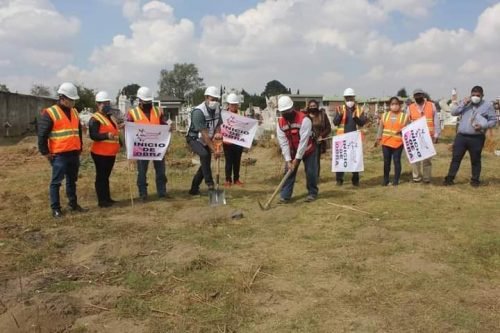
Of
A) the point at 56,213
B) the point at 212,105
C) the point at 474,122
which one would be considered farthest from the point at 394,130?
the point at 56,213

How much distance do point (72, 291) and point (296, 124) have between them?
4440 millimetres

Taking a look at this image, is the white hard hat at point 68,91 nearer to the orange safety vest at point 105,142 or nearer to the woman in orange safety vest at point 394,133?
the orange safety vest at point 105,142

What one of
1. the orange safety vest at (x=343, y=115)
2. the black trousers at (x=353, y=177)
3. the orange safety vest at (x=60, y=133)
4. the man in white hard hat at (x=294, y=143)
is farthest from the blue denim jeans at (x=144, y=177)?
the orange safety vest at (x=343, y=115)

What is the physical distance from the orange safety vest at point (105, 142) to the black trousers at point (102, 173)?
9cm

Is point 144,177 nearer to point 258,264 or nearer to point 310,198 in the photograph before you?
point 310,198

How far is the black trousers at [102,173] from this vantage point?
7.67 metres

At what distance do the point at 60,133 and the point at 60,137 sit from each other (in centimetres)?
6

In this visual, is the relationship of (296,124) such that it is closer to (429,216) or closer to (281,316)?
(429,216)

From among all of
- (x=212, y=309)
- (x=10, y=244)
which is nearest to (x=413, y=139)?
(x=212, y=309)

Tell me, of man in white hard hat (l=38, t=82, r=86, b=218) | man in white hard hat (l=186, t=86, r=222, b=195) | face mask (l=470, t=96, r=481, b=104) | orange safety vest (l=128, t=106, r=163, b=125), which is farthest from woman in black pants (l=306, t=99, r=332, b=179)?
man in white hard hat (l=38, t=82, r=86, b=218)

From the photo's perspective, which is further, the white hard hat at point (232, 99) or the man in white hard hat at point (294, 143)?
the white hard hat at point (232, 99)

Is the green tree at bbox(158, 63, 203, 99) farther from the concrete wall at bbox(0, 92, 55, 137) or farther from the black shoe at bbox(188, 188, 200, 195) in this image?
the black shoe at bbox(188, 188, 200, 195)

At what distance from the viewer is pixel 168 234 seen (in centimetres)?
619

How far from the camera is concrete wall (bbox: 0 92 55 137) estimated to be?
2736cm
